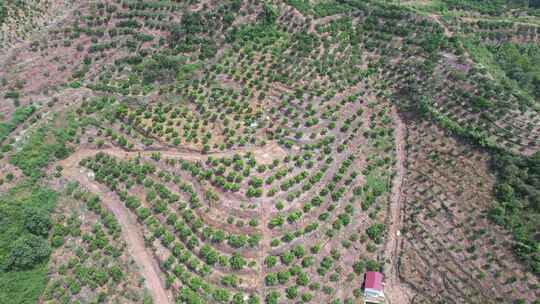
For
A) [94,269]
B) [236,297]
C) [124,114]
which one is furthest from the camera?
[124,114]

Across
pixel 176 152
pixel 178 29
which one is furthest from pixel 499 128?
pixel 178 29

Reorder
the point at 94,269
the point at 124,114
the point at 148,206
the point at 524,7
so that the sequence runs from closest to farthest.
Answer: the point at 94,269, the point at 148,206, the point at 124,114, the point at 524,7

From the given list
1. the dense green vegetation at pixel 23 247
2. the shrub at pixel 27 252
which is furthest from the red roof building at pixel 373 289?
the shrub at pixel 27 252

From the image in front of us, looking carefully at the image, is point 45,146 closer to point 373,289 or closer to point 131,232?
point 131,232

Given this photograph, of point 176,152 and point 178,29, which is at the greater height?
point 178,29

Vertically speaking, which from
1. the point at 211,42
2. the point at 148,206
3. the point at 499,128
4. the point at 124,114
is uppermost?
the point at 211,42

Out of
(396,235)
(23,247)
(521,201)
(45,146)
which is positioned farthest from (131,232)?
(521,201)

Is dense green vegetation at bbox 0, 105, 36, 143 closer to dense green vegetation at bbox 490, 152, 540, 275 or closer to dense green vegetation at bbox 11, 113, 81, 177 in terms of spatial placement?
dense green vegetation at bbox 11, 113, 81, 177

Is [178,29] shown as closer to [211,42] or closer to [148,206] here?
[211,42]
